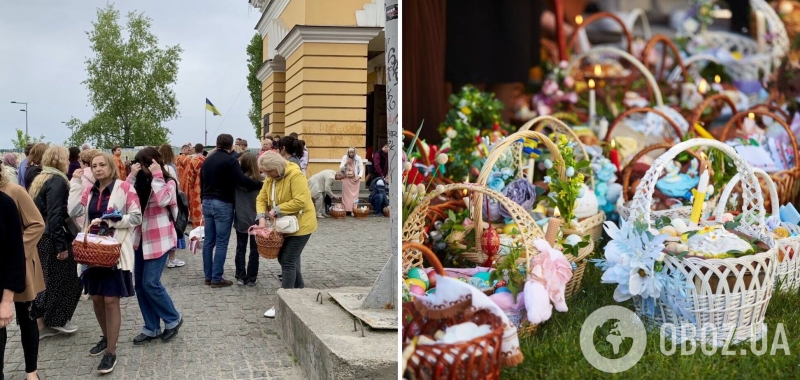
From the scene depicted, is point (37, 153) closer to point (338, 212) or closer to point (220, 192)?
point (220, 192)

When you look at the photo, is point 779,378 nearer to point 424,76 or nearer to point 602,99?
point 424,76

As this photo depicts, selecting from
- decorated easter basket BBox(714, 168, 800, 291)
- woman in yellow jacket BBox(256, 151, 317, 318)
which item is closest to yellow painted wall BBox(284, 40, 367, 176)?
woman in yellow jacket BBox(256, 151, 317, 318)

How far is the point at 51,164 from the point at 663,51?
3227mm

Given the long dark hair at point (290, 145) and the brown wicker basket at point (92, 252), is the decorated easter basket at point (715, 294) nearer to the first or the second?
the brown wicker basket at point (92, 252)

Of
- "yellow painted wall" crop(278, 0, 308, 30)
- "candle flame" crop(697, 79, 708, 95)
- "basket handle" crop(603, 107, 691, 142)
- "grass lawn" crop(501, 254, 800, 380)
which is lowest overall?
"grass lawn" crop(501, 254, 800, 380)

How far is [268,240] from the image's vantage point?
453cm

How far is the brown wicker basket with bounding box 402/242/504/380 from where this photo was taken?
163 centimetres

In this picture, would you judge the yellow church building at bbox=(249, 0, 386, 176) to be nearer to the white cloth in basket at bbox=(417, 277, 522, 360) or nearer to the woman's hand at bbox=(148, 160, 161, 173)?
the woman's hand at bbox=(148, 160, 161, 173)

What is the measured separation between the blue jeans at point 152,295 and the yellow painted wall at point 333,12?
8.72 meters

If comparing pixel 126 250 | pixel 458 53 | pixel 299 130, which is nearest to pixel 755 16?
pixel 458 53

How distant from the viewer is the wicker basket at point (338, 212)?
34.6 feet

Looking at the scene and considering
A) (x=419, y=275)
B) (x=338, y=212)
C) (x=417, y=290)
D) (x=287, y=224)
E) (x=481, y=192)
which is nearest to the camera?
(x=417, y=290)

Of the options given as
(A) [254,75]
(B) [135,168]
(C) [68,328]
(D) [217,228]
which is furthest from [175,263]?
(A) [254,75]

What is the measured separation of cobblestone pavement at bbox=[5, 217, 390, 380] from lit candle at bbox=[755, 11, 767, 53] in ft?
8.46
